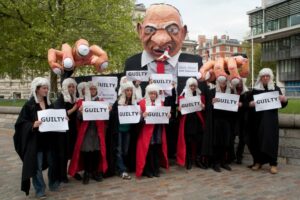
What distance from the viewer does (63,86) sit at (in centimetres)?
689

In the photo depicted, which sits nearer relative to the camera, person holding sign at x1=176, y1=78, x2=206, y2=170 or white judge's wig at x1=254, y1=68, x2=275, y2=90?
white judge's wig at x1=254, y1=68, x2=275, y2=90

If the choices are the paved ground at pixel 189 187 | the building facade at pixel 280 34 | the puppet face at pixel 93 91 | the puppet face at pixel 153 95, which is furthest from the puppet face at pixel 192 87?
the building facade at pixel 280 34

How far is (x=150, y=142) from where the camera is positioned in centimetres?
736

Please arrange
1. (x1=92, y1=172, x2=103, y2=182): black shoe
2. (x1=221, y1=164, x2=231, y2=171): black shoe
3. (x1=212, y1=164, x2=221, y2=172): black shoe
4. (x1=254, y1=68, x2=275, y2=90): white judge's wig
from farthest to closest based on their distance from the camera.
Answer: (x1=221, y1=164, x2=231, y2=171): black shoe → (x1=212, y1=164, x2=221, y2=172): black shoe → (x1=254, y1=68, x2=275, y2=90): white judge's wig → (x1=92, y1=172, x2=103, y2=182): black shoe

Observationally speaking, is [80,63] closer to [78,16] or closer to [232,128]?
[232,128]

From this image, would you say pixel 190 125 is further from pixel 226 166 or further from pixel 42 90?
pixel 42 90

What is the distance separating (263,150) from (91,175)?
328cm

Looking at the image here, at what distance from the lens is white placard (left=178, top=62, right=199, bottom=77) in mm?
8633

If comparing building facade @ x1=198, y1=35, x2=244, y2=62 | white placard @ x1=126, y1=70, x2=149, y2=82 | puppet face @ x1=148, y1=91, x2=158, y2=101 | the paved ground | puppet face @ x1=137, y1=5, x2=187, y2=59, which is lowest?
the paved ground

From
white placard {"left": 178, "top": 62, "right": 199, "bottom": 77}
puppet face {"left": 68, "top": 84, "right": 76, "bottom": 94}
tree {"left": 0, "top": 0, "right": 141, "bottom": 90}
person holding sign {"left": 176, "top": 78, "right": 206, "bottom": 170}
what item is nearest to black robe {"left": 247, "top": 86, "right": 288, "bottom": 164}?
person holding sign {"left": 176, "top": 78, "right": 206, "bottom": 170}

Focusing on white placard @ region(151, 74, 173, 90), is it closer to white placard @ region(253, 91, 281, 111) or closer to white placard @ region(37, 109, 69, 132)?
white placard @ region(253, 91, 281, 111)

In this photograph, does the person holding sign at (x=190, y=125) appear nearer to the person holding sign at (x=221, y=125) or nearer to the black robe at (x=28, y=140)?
the person holding sign at (x=221, y=125)

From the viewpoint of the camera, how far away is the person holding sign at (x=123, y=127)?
729cm

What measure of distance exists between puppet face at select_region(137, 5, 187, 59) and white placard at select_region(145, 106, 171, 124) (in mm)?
1702
